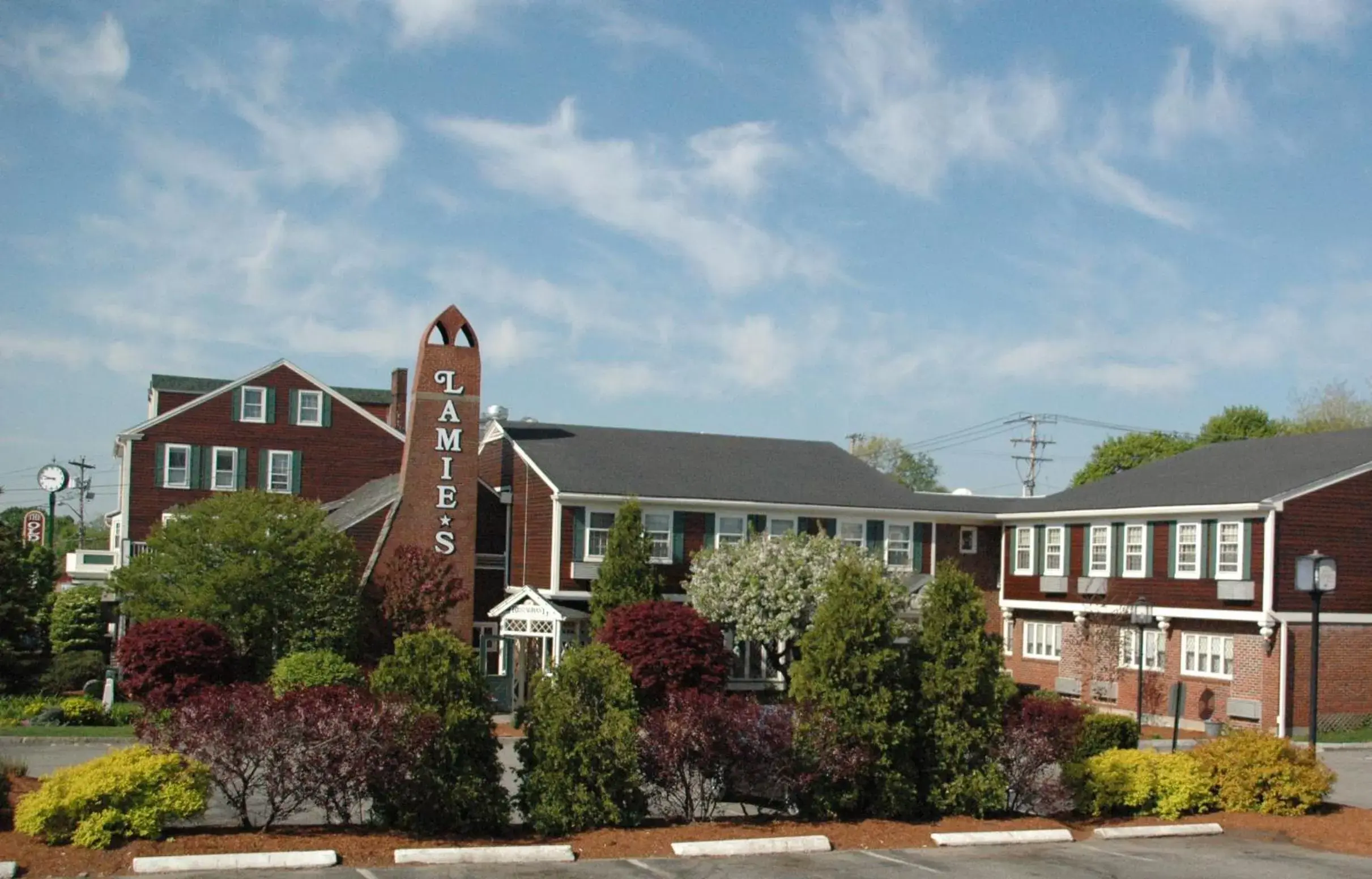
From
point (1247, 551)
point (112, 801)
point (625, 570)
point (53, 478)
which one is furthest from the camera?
point (53, 478)

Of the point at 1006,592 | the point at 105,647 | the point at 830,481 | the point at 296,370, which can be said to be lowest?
the point at 105,647

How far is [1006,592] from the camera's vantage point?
143 feet

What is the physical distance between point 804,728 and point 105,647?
116ft

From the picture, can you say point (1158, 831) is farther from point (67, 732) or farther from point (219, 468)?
point (219, 468)

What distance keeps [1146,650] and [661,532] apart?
13.9 metres

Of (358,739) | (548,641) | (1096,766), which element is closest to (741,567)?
(548,641)

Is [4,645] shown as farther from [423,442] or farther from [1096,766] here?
[1096,766]

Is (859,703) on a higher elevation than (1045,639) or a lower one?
higher

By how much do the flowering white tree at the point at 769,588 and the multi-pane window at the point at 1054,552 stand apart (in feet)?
28.8

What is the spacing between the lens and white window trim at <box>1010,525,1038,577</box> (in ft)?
139

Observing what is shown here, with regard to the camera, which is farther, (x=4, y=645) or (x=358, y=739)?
(x=4, y=645)

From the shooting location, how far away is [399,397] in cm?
5772

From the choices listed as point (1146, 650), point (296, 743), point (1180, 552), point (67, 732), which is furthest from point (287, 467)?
point (296, 743)

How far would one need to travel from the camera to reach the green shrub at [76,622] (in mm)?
42844
